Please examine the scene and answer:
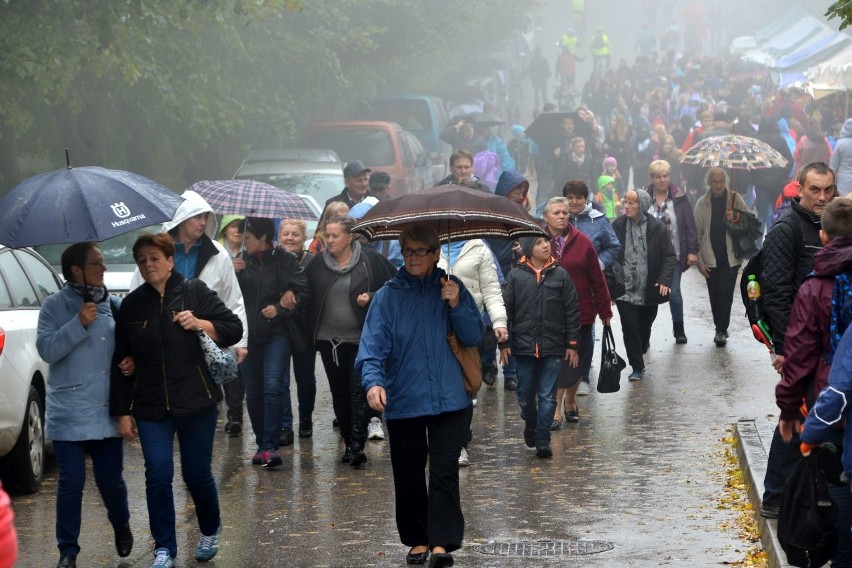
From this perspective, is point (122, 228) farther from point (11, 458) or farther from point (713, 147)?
point (713, 147)

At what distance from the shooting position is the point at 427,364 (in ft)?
24.6

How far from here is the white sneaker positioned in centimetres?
1157

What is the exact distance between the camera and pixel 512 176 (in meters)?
12.8

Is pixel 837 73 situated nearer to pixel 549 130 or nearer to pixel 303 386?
pixel 549 130

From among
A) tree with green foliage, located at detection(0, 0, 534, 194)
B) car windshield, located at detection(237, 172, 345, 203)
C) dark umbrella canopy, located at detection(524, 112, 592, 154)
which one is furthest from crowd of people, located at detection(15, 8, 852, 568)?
dark umbrella canopy, located at detection(524, 112, 592, 154)

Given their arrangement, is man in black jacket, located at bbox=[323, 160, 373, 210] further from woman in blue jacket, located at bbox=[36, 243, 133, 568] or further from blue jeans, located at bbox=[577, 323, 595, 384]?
woman in blue jacket, located at bbox=[36, 243, 133, 568]

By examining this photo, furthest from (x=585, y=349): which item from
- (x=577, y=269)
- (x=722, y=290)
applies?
(x=722, y=290)

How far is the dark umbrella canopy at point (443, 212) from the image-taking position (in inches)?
295

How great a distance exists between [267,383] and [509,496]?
2055 mm

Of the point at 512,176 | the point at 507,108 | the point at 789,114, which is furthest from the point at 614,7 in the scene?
the point at 512,176

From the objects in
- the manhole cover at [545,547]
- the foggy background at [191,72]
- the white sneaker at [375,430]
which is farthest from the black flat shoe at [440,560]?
the foggy background at [191,72]

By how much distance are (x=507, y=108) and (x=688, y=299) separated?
104 feet

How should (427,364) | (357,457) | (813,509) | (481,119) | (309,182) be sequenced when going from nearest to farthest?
(813,509) < (427,364) < (357,457) < (309,182) < (481,119)

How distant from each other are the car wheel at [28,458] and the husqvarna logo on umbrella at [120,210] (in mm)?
2594
